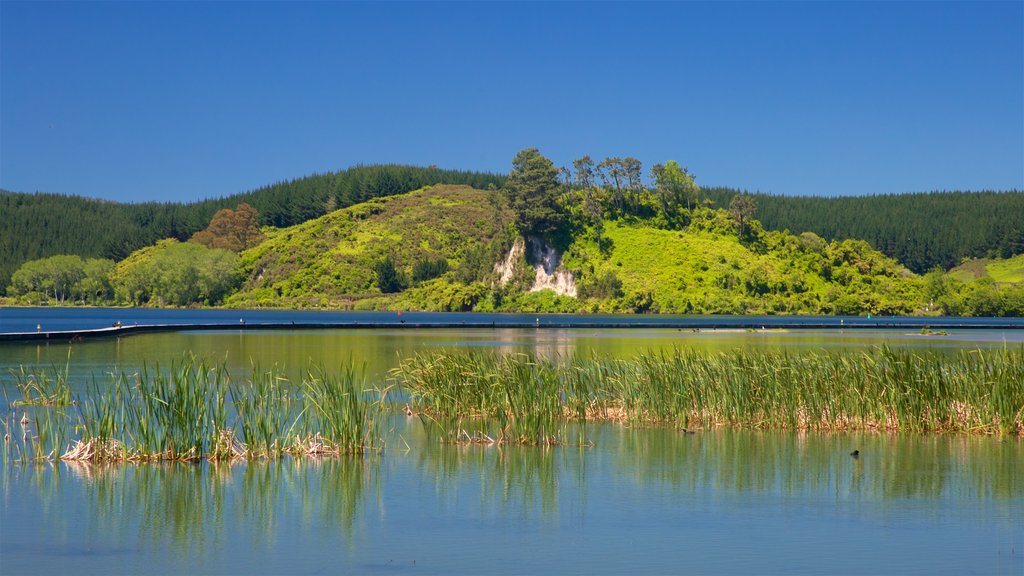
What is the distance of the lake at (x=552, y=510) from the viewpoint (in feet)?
45.0

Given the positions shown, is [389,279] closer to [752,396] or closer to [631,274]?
[631,274]

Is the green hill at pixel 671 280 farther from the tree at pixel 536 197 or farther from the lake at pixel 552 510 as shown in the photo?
the lake at pixel 552 510

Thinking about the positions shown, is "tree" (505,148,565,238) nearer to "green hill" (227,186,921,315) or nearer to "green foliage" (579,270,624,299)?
"green hill" (227,186,921,315)

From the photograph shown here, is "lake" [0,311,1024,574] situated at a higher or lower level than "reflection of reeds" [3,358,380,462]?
lower

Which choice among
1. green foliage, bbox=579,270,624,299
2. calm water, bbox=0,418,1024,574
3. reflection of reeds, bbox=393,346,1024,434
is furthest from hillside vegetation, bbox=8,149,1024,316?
calm water, bbox=0,418,1024,574

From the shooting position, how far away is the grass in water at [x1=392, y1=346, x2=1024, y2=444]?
80.6ft

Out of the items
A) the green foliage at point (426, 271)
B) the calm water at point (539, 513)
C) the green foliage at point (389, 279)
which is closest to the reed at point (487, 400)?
the calm water at point (539, 513)

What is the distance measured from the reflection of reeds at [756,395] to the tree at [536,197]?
15098 cm

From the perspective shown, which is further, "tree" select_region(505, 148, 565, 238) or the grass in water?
"tree" select_region(505, 148, 565, 238)

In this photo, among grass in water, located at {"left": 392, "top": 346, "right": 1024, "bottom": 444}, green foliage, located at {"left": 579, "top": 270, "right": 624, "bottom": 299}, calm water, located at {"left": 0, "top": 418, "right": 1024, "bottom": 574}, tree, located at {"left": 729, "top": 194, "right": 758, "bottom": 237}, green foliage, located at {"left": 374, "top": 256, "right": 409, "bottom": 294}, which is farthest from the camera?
green foliage, located at {"left": 374, "top": 256, "right": 409, "bottom": 294}

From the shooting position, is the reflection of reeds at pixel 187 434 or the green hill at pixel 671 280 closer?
the reflection of reeds at pixel 187 434

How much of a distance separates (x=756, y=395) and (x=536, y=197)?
155130 millimetres

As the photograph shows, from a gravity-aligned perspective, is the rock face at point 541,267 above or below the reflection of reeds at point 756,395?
above

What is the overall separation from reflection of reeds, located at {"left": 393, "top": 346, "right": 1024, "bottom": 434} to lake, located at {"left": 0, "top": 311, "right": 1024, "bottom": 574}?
0.88 m
